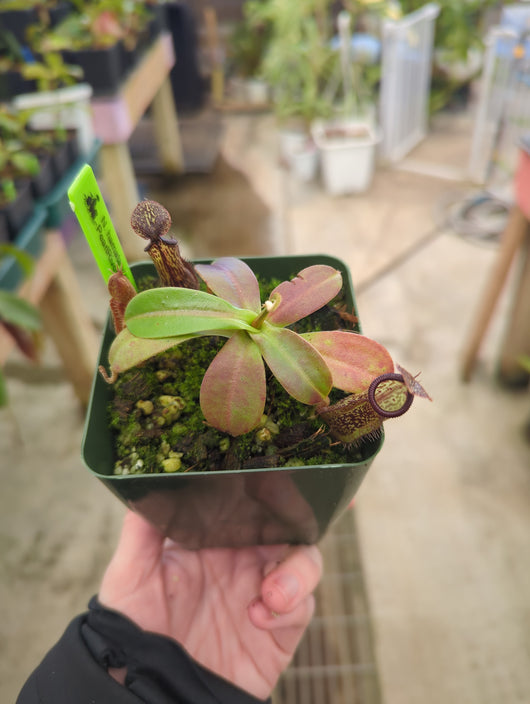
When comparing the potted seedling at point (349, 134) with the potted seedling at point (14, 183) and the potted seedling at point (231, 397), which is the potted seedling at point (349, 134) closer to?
the potted seedling at point (14, 183)

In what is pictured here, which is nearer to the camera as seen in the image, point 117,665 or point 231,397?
point 231,397

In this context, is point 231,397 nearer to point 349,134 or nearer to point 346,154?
point 346,154

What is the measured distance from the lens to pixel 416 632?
1.26 m

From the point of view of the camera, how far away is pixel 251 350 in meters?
0.48

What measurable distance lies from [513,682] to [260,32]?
4.01m

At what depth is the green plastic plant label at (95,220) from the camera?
0.42 m

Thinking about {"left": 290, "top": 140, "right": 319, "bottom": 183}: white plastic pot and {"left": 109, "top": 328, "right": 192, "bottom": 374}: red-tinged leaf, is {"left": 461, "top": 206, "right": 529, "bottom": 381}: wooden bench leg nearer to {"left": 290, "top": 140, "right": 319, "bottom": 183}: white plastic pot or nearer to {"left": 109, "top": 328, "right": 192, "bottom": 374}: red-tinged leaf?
{"left": 109, "top": 328, "right": 192, "bottom": 374}: red-tinged leaf

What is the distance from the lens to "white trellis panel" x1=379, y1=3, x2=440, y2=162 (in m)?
2.67

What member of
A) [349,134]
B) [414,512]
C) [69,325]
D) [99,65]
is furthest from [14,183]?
[349,134]

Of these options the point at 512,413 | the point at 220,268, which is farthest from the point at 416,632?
the point at 220,268

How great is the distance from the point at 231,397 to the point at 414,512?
47.6 inches

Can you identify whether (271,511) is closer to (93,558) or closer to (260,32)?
(93,558)

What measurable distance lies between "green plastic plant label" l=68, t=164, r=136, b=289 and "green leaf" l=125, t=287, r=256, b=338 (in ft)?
0.20

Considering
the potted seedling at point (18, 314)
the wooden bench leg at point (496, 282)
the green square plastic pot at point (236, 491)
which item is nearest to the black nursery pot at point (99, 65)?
the potted seedling at point (18, 314)
